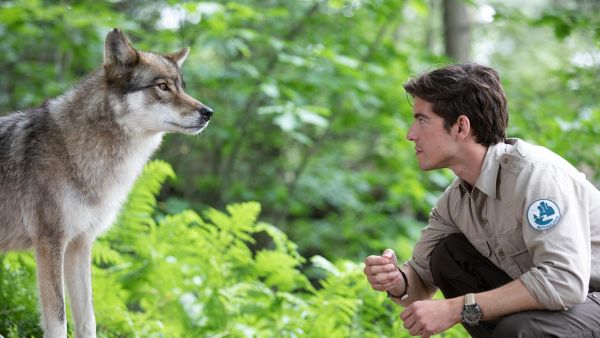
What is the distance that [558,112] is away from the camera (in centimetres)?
749

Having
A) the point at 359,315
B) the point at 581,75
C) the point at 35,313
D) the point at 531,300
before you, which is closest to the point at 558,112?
the point at 581,75

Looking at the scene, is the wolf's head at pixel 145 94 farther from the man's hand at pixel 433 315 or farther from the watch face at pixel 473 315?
the watch face at pixel 473 315

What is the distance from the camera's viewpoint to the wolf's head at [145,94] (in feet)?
10.5

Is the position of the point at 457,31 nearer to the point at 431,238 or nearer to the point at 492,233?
the point at 431,238

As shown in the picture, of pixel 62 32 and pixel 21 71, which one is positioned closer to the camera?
pixel 62 32

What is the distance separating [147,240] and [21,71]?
3.87m

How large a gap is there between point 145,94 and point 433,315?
6.42ft

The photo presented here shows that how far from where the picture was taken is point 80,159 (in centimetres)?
309

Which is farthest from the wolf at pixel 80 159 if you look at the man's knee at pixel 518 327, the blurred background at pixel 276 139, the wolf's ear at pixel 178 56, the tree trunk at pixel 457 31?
the tree trunk at pixel 457 31

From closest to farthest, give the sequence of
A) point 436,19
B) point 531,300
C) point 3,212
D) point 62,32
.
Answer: point 531,300 < point 3,212 < point 62,32 < point 436,19

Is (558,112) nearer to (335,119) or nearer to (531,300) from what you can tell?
(335,119)

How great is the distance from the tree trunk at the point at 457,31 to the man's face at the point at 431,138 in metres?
5.70

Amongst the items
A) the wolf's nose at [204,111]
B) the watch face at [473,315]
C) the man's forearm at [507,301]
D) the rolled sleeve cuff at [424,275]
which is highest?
the man's forearm at [507,301]

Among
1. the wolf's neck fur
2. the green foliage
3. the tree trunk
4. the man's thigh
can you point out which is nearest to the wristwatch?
the man's thigh
